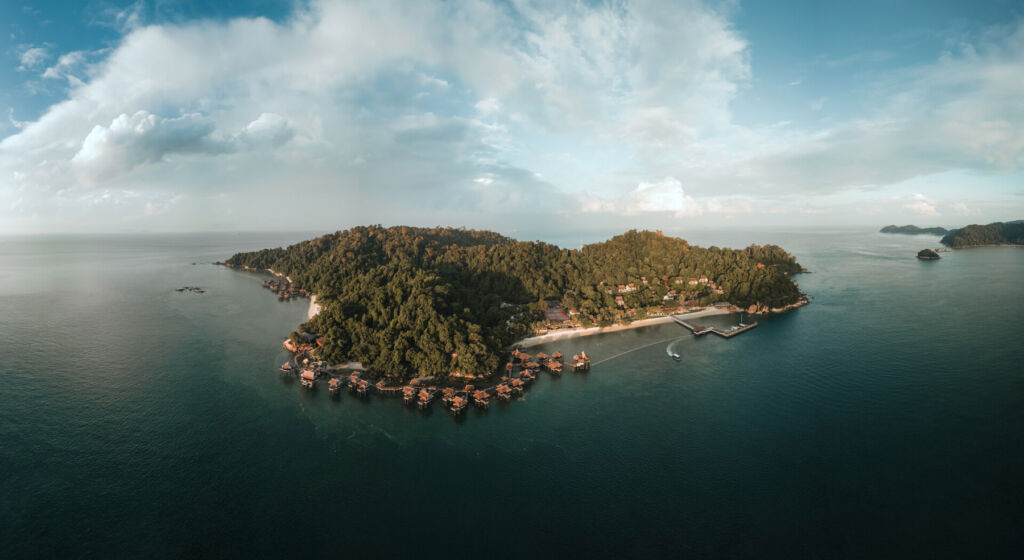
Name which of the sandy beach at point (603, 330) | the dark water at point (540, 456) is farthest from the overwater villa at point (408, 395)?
the sandy beach at point (603, 330)

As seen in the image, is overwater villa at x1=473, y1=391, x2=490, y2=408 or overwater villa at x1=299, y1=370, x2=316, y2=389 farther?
overwater villa at x1=299, y1=370, x2=316, y2=389

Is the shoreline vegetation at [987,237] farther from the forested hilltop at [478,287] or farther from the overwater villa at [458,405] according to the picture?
the overwater villa at [458,405]

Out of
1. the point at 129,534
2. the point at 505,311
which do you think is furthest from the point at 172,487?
the point at 505,311

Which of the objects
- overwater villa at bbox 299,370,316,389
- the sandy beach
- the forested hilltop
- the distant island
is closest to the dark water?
overwater villa at bbox 299,370,316,389

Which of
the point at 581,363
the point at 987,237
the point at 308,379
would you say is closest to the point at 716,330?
the point at 581,363

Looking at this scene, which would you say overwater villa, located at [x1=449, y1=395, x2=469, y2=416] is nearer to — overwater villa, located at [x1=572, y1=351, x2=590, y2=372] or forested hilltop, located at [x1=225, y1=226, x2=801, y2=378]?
forested hilltop, located at [x1=225, y1=226, x2=801, y2=378]

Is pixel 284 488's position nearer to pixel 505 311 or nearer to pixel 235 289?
pixel 505 311
